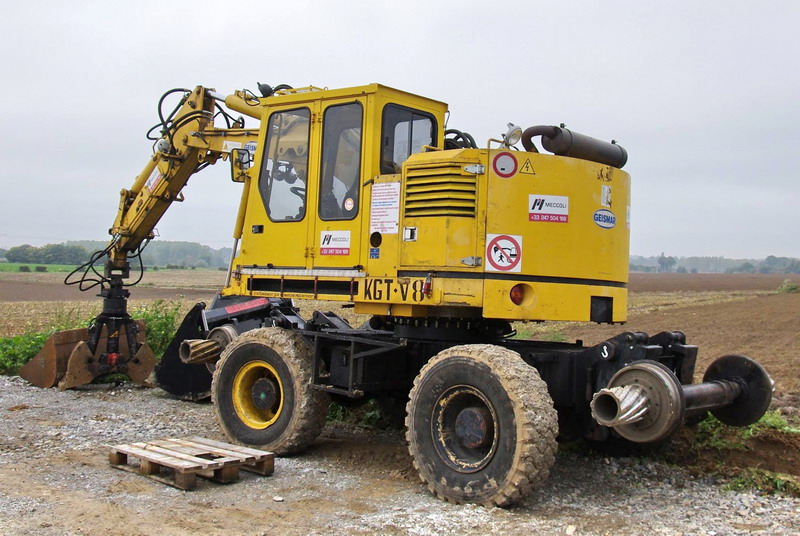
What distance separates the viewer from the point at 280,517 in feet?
18.3

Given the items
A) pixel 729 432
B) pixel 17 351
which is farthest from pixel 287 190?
pixel 17 351

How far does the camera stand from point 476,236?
6422mm

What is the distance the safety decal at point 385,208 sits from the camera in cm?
686

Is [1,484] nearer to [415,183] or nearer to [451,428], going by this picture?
[451,428]

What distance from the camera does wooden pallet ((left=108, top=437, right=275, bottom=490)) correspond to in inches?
247

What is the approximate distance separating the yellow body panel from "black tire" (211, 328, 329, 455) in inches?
29.3

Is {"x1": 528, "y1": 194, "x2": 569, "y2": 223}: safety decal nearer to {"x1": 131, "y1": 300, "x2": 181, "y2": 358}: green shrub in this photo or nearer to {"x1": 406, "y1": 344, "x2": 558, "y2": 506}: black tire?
{"x1": 406, "y1": 344, "x2": 558, "y2": 506}: black tire

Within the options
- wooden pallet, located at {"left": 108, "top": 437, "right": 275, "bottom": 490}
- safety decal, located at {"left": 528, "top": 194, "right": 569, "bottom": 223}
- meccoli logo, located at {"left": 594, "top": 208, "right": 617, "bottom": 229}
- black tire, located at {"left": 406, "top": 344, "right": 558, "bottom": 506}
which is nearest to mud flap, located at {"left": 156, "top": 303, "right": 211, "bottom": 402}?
wooden pallet, located at {"left": 108, "top": 437, "right": 275, "bottom": 490}

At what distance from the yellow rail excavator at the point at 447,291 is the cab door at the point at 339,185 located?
2 centimetres

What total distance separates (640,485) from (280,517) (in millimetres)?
3117

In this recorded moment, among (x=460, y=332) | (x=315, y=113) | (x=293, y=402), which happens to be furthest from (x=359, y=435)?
(x=315, y=113)

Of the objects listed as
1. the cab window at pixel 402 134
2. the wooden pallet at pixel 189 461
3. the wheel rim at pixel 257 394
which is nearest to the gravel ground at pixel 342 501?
the wooden pallet at pixel 189 461

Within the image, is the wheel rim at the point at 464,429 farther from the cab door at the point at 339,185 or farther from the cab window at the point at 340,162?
the cab window at the point at 340,162

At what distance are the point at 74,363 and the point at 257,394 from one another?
4252mm
